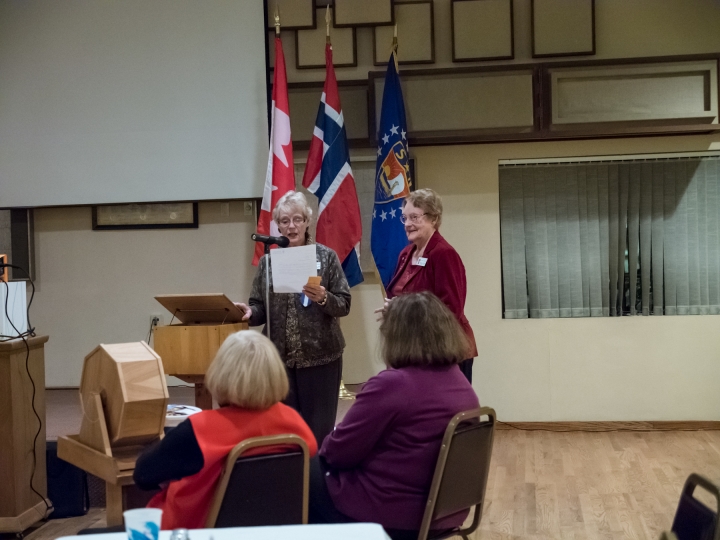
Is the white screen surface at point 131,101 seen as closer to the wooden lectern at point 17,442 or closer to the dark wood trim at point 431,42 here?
the dark wood trim at point 431,42

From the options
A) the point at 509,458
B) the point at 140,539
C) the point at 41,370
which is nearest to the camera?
the point at 140,539

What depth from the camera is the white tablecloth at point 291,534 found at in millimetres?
1430

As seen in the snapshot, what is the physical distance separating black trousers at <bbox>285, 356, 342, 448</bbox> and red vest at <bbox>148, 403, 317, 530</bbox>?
1005 mm

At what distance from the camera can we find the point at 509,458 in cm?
436

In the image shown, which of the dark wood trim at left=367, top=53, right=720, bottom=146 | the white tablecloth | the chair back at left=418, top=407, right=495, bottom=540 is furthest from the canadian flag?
the white tablecloth

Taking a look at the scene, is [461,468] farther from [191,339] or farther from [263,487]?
[191,339]

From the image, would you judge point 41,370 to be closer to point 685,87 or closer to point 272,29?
point 272,29

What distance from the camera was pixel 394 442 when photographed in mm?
1983

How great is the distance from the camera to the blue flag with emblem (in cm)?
465

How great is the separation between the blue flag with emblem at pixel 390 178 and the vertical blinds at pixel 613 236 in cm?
92

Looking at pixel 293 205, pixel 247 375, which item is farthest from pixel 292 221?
pixel 247 375

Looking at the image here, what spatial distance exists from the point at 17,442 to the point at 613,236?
3993 mm

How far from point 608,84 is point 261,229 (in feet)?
8.26

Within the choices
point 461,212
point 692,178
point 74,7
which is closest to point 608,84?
point 692,178
